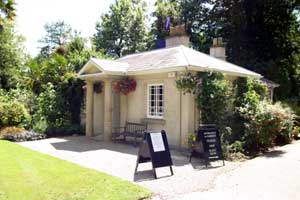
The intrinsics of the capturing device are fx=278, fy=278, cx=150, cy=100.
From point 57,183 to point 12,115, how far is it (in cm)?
1085

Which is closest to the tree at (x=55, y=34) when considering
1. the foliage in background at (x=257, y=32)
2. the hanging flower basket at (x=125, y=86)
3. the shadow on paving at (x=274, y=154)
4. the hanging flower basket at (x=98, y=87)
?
the foliage in background at (x=257, y=32)

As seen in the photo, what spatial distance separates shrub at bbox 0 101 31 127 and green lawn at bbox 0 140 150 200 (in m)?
7.51

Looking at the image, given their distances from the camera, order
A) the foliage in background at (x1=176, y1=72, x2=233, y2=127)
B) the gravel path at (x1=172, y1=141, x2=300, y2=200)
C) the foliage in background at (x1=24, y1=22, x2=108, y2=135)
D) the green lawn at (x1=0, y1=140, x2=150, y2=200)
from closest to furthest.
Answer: the green lawn at (x1=0, y1=140, x2=150, y2=200) < the gravel path at (x1=172, y1=141, x2=300, y2=200) < the foliage in background at (x1=176, y1=72, x2=233, y2=127) < the foliage in background at (x1=24, y1=22, x2=108, y2=135)

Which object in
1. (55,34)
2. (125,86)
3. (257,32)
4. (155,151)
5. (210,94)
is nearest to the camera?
(155,151)

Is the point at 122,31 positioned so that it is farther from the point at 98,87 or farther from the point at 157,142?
the point at 157,142

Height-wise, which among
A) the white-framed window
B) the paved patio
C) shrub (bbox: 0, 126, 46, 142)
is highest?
the white-framed window

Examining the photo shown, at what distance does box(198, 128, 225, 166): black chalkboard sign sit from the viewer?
8.82m

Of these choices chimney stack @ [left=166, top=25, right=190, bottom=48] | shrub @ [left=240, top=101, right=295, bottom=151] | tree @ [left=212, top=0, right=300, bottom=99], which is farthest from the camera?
tree @ [left=212, top=0, right=300, bottom=99]

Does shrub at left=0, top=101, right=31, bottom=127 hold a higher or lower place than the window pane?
lower

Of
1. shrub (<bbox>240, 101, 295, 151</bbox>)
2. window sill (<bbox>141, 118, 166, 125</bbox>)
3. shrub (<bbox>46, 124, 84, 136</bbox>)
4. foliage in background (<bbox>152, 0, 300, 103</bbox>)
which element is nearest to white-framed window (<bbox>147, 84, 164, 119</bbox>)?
window sill (<bbox>141, 118, 166, 125</bbox>)

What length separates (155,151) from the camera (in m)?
7.61

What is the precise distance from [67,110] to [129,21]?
2454 cm

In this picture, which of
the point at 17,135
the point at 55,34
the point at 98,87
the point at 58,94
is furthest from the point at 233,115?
the point at 55,34

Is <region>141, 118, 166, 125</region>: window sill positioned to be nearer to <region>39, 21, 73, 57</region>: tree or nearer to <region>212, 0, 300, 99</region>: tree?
<region>212, 0, 300, 99</region>: tree
